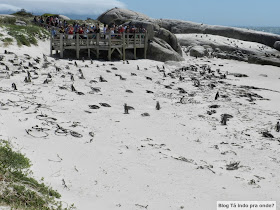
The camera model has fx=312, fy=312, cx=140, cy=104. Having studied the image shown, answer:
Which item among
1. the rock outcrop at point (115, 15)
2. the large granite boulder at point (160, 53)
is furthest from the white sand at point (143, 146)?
the rock outcrop at point (115, 15)

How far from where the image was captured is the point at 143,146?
1011 cm

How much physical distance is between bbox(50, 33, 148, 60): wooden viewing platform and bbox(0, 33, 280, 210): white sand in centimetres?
848

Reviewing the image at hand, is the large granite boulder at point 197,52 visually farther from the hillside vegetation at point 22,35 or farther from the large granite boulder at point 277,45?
the large granite boulder at point 277,45

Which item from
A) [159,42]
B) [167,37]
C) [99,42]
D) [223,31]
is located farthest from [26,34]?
[223,31]

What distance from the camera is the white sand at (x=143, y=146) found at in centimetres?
734

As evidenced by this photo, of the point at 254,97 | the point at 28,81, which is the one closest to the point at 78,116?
the point at 28,81

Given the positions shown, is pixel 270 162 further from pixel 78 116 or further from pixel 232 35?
pixel 232 35

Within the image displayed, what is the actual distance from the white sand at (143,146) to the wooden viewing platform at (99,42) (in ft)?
27.8

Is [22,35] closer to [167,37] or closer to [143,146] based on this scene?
[167,37]

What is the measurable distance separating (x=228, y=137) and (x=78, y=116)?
19.0 feet

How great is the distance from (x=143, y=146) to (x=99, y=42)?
62.8 ft

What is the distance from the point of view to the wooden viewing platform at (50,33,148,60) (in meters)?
25.9

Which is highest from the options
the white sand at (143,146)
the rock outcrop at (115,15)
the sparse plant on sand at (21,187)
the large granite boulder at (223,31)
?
the rock outcrop at (115,15)

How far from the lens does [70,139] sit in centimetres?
974
